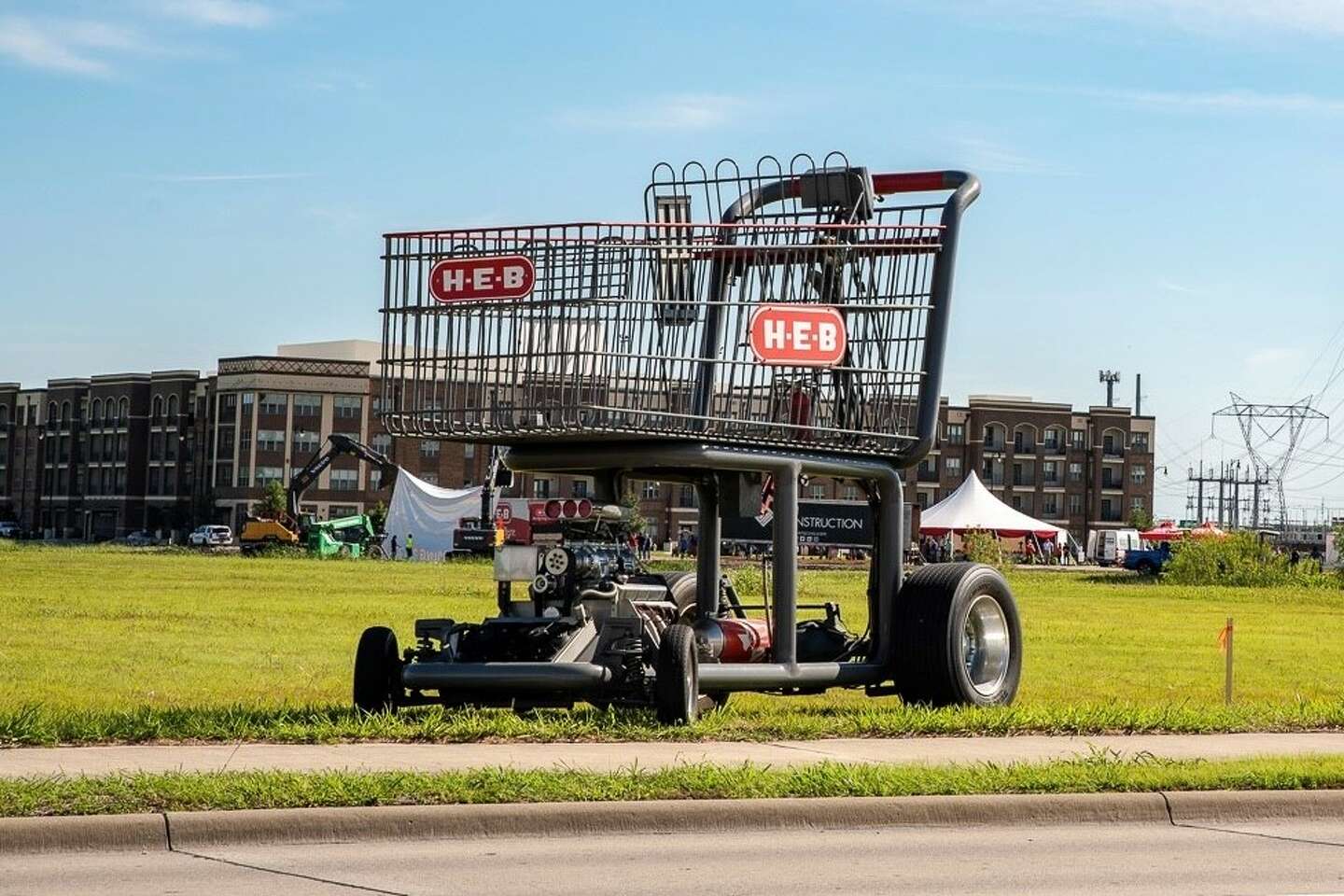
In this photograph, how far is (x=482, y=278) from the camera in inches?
494

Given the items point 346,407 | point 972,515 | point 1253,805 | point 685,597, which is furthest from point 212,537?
point 1253,805

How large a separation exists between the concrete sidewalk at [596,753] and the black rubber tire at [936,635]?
41.0 inches

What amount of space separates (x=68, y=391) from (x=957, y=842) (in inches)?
5985

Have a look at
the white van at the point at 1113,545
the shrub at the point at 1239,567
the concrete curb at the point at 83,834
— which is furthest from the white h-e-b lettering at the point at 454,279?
the white van at the point at 1113,545

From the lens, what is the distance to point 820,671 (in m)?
13.4

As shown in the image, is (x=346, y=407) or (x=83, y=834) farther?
(x=346, y=407)

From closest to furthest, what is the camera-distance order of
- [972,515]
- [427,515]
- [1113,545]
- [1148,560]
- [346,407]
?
[972,515], [427,515], [1148,560], [1113,545], [346,407]

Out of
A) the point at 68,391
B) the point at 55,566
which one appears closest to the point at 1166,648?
the point at 55,566

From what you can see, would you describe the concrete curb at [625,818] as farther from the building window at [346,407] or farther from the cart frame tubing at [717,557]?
the building window at [346,407]

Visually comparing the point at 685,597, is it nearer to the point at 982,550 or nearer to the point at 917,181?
the point at 917,181

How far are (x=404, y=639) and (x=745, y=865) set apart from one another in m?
18.0

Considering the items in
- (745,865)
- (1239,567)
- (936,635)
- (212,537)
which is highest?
(936,635)

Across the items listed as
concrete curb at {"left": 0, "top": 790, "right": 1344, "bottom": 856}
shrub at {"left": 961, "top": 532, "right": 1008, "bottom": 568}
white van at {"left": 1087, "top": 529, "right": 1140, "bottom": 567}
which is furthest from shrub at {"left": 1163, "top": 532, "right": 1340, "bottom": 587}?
concrete curb at {"left": 0, "top": 790, "right": 1344, "bottom": 856}

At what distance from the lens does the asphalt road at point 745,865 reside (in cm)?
800
